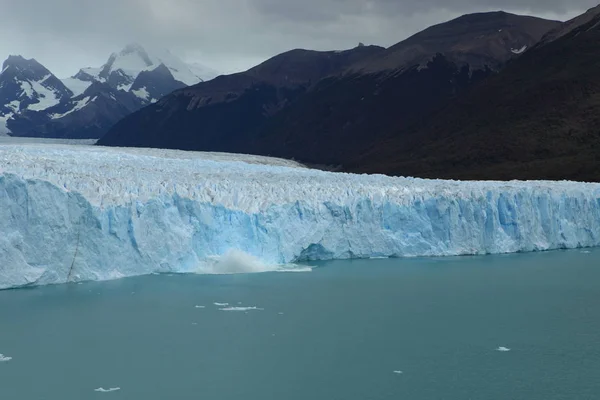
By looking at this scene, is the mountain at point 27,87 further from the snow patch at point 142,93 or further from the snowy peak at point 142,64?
the snowy peak at point 142,64

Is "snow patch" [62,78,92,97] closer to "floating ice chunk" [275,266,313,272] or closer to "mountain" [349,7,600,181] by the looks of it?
"mountain" [349,7,600,181]

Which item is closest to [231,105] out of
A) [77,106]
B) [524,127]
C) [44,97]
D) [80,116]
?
[80,116]

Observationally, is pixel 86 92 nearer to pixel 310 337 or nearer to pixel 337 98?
pixel 337 98

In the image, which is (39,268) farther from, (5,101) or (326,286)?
(5,101)

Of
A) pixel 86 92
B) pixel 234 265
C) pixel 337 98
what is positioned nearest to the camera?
pixel 234 265

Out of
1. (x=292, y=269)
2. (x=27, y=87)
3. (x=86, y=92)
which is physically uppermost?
(x=27, y=87)

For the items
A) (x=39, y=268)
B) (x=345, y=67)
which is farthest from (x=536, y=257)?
(x=345, y=67)
